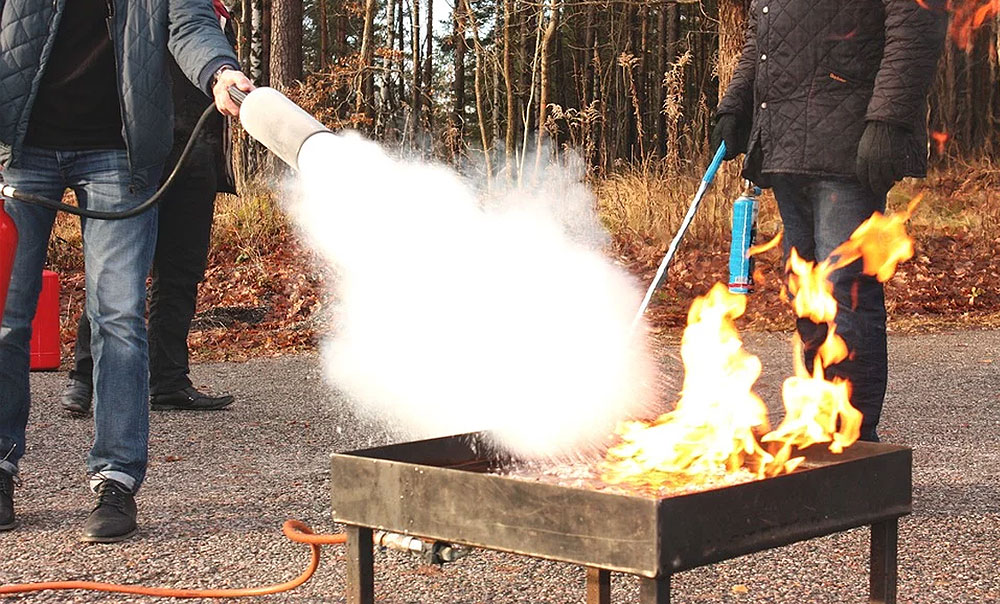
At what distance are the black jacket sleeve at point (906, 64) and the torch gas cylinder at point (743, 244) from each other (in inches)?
35.9

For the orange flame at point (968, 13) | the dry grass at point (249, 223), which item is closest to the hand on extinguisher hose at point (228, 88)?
the orange flame at point (968, 13)

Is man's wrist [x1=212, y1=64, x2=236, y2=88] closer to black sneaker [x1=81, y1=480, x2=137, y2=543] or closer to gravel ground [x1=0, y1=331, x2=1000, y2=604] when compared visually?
black sneaker [x1=81, y1=480, x2=137, y2=543]

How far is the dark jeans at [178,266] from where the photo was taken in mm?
6574

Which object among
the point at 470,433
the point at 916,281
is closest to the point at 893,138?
the point at 470,433

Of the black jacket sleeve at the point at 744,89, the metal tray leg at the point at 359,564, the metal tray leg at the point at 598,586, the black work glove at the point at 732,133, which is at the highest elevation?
the black jacket sleeve at the point at 744,89

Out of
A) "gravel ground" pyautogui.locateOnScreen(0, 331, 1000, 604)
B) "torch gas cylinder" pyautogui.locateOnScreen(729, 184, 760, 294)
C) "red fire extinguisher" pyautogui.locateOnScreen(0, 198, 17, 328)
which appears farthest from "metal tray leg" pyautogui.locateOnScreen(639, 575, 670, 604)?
"torch gas cylinder" pyautogui.locateOnScreen(729, 184, 760, 294)

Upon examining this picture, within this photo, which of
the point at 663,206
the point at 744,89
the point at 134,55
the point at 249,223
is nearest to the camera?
the point at 134,55

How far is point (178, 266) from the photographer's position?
6.69 meters

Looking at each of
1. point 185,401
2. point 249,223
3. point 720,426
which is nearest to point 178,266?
point 185,401

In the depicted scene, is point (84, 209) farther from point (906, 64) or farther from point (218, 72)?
point (906, 64)

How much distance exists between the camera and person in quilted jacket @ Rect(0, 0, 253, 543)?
159 inches

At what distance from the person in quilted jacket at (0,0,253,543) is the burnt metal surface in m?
1.60

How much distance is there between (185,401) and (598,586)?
4.33m

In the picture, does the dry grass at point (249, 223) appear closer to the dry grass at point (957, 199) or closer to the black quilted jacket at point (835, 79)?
the dry grass at point (957, 199)
